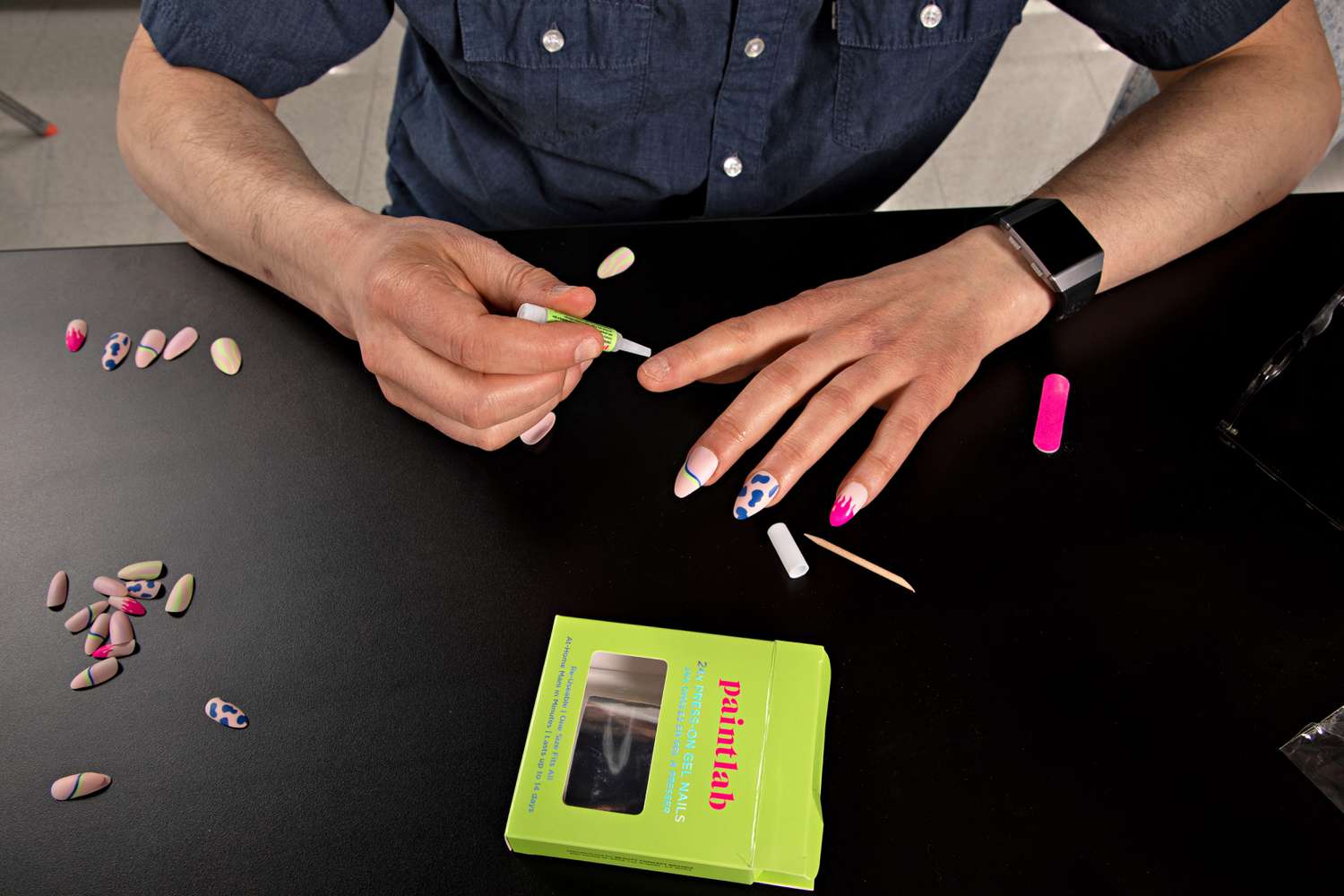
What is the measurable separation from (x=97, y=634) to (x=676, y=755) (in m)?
0.48

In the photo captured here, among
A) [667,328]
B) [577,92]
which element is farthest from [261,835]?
[577,92]

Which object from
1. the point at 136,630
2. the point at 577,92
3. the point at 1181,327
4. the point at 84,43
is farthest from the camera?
the point at 84,43

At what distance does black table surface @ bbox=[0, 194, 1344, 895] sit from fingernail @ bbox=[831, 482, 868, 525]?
15 millimetres

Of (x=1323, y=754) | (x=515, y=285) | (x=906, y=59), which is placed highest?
(x=906, y=59)

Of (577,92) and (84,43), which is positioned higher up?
(84,43)

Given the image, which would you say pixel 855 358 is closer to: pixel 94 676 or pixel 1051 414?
pixel 1051 414

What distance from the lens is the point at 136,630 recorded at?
72 cm

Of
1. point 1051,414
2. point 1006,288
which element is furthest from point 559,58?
point 1051,414

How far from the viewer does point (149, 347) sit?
2.88ft

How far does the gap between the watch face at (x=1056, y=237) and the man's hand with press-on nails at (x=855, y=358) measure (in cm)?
2

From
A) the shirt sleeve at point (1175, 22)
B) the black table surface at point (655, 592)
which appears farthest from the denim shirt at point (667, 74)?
the black table surface at point (655, 592)

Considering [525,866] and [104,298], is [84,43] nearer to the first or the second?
[104,298]

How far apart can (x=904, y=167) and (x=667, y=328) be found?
0.52 metres

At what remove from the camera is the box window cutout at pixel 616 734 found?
1.99ft
